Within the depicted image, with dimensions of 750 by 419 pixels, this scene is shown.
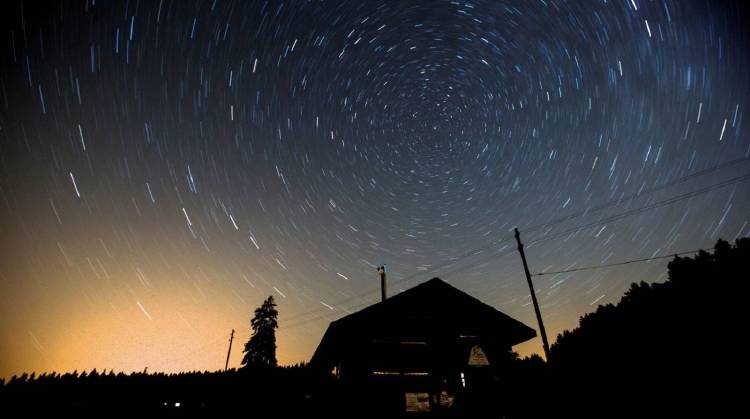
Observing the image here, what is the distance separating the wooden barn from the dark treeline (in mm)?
613

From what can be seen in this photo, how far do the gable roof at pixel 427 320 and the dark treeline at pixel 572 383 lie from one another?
1.26 m

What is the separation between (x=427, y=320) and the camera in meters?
12.2

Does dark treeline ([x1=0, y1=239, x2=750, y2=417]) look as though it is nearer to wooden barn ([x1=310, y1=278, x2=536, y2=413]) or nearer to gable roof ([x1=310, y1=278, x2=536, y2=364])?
wooden barn ([x1=310, y1=278, x2=536, y2=413])

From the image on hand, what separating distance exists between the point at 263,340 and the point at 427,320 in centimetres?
3051

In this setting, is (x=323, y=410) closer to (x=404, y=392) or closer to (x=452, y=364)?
(x=404, y=392)

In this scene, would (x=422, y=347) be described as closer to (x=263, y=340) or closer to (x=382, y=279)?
(x=382, y=279)

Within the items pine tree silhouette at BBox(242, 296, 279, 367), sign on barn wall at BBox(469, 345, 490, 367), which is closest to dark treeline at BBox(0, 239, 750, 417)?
sign on barn wall at BBox(469, 345, 490, 367)

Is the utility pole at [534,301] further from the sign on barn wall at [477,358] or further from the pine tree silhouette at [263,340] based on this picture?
the pine tree silhouette at [263,340]

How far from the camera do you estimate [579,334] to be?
29547 millimetres

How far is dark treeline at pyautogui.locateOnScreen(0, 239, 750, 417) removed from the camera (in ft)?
23.8

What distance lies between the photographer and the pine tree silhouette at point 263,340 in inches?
1394

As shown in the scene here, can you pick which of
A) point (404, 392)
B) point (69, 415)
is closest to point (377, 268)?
point (404, 392)

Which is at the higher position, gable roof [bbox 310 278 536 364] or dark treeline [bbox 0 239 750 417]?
gable roof [bbox 310 278 536 364]

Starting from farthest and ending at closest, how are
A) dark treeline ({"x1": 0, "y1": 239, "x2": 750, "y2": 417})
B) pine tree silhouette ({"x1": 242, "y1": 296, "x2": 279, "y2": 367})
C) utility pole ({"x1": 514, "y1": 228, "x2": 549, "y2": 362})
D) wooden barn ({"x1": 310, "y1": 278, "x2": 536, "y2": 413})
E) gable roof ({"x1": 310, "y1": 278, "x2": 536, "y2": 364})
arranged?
pine tree silhouette ({"x1": 242, "y1": 296, "x2": 279, "y2": 367}) < utility pole ({"x1": 514, "y1": 228, "x2": 549, "y2": 362}) < gable roof ({"x1": 310, "y1": 278, "x2": 536, "y2": 364}) < wooden barn ({"x1": 310, "y1": 278, "x2": 536, "y2": 413}) < dark treeline ({"x1": 0, "y1": 239, "x2": 750, "y2": 417})
